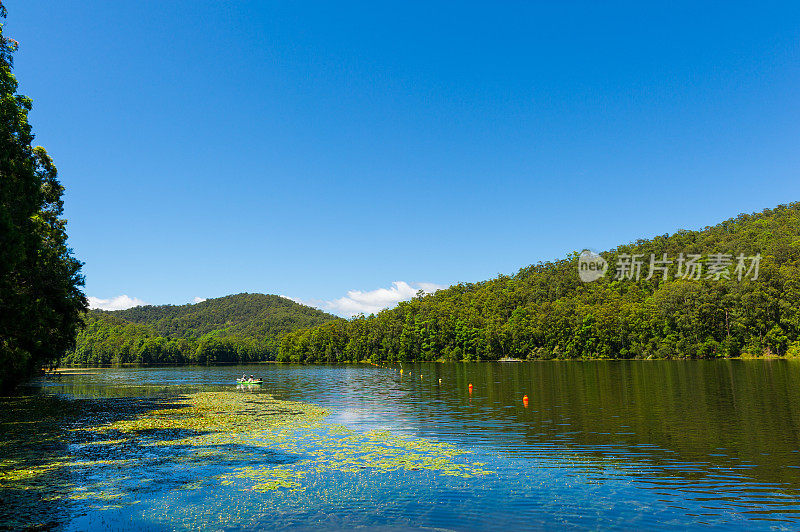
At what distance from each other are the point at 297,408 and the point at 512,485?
2718 cm

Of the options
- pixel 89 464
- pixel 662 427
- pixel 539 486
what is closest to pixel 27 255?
pixel 89 464

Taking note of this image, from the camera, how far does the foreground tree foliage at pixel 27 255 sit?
26719mm

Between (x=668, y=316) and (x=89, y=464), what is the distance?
145990 millimetres

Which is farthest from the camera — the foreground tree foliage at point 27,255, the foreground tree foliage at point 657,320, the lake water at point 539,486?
the foreground tree foliage at point 657,320

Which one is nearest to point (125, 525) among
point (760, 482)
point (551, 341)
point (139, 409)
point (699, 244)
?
point (760, 482)

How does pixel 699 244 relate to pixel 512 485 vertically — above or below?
above

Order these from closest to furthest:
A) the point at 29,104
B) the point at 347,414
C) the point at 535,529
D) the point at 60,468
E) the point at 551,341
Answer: the point at 535,529 → the point at 60,468 → the point at 29,104 → the point at 347,414 → the point at 551,341

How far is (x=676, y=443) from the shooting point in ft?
74.2

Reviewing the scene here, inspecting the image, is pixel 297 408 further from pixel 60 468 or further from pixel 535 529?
pixel 535 529

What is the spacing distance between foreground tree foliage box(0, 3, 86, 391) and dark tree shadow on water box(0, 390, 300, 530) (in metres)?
8.25

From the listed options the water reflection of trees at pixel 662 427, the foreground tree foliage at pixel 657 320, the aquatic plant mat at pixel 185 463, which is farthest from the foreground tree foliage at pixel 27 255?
the foreground tree foliage at pixel 657 320

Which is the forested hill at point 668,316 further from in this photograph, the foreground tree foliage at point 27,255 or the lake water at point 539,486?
the foreground tree foliage at point 27,255

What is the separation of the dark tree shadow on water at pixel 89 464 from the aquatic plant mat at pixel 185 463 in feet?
0.12

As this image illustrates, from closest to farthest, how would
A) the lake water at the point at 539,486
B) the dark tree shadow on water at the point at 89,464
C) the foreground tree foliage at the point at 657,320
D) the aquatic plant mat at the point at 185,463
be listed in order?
1. the lake water at the point at 539,486
2. the dark tree shadow on water at the point at 89,464
3. the aquatic plant mat at the point at 185,463
4. the foreground tree foliage at the point at 657,320
